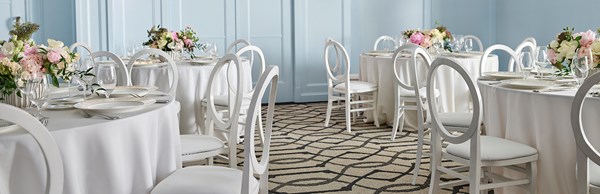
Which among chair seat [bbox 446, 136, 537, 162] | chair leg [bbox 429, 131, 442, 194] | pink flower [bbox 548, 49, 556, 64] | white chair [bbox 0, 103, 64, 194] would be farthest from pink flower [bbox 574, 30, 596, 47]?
white chair [bbox 0, 103, 64, 194]

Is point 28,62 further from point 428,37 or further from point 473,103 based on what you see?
point 428,37

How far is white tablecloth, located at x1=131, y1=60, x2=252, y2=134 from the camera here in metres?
5.07

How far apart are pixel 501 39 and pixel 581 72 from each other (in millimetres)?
6710

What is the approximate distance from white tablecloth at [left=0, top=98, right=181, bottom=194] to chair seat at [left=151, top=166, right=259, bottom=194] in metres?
0.07

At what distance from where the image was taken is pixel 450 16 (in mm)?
9594

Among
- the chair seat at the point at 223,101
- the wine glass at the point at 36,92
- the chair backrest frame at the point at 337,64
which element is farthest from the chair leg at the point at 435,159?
the chair backrest frame at the point at 337,64

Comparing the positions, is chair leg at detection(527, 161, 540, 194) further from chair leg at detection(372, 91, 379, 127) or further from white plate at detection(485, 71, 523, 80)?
chair leg at detection(372, 91, 379, 127)

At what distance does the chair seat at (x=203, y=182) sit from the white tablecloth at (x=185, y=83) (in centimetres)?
228

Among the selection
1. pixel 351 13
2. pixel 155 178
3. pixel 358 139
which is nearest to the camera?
pixel 155 178

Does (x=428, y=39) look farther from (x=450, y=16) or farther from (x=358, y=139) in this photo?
(x=450, y=16)

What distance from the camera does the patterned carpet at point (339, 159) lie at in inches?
166

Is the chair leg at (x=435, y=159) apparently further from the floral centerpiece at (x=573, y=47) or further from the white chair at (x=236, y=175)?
the white chair at (x=236, y=175)

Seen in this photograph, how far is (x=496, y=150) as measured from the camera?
3.16 meters

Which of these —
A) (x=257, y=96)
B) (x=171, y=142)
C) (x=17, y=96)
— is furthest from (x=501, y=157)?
(x=17, y=96)
